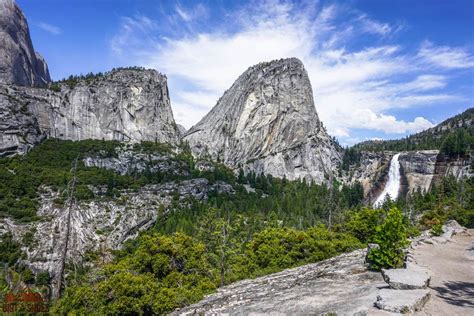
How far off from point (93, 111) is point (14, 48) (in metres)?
53.4

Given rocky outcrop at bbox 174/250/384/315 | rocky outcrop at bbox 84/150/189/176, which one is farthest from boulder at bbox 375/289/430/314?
rocky outcrop at bbox 84/150/189/176

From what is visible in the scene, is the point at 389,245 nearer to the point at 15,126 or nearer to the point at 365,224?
the point at 365,224

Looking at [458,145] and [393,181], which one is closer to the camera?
[458,145]

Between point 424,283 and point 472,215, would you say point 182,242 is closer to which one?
point 424,283

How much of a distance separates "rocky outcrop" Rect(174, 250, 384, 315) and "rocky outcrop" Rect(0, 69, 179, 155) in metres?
133

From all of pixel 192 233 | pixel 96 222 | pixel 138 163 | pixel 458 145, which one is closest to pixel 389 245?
pixel 192 233

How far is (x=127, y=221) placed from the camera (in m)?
92.1

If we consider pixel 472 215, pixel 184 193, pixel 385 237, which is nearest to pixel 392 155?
pixel 184 193

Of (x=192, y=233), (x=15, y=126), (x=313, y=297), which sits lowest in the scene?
(x=192, y=233)

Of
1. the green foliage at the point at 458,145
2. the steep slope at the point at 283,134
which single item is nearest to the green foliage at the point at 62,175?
the steep slope at the point at 283,134

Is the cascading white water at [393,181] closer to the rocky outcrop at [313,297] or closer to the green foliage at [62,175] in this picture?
the green foliage at [62,175]

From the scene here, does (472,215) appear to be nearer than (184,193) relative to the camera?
Yes

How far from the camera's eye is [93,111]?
163875mm

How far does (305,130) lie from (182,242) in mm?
171432
